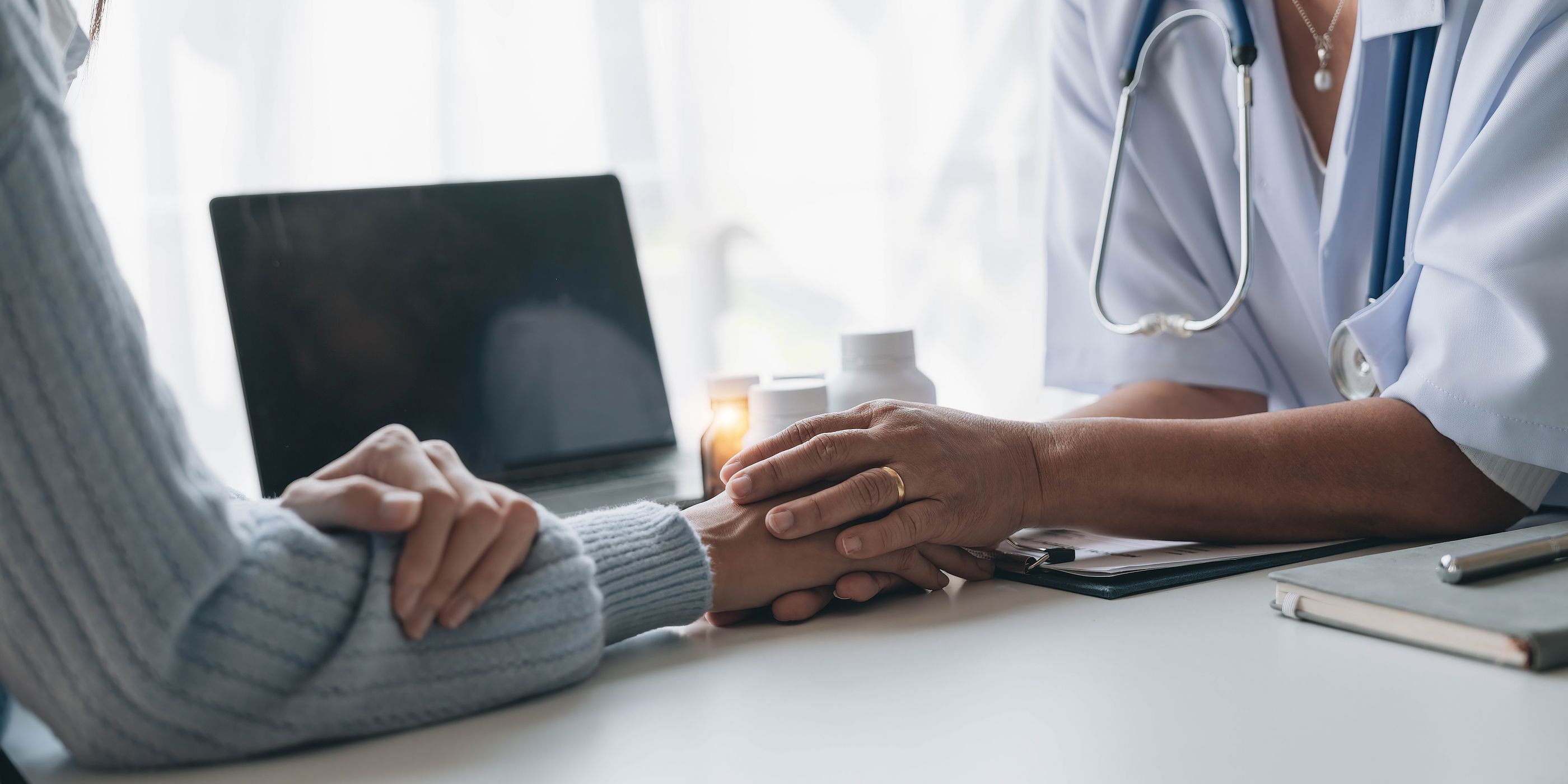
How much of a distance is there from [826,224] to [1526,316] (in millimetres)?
1117

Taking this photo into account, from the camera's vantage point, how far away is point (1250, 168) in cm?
104

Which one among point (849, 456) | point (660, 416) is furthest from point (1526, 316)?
point (660, 416)

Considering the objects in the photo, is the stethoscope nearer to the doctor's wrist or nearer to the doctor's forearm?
the doctor's forearm

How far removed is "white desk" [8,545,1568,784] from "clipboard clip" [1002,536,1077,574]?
90 millimetres

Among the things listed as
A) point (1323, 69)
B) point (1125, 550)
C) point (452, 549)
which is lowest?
point (1125, 550)

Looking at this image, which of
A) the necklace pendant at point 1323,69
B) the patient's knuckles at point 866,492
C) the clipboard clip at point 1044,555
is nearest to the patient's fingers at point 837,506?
the patient's knuckles at point 866,492

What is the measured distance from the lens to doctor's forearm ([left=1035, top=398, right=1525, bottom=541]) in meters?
0.75

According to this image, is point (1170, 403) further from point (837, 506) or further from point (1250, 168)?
point (837, 506)

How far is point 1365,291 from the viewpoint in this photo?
986 mm

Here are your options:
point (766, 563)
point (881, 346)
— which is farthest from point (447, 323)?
point (766, 563)

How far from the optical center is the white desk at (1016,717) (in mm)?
419

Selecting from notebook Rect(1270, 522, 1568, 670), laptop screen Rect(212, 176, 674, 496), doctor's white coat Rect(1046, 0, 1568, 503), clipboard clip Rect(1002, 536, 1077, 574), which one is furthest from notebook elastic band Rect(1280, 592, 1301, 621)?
laptop screen Rect(212, 176, 674, 496)

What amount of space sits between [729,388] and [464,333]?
0.99ft

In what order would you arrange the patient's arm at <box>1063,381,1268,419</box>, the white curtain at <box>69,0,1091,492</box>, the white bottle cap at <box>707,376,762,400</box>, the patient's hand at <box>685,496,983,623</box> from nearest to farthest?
1. the patient's hand at <box>685,496,983,623</box>
2. the white bottle cap at <box>707,376,762,400</box>
3. the patient's arm at <box>1063,381,1268,419</box>
4. the white curtain at <box>69,0,1091,492</box>
